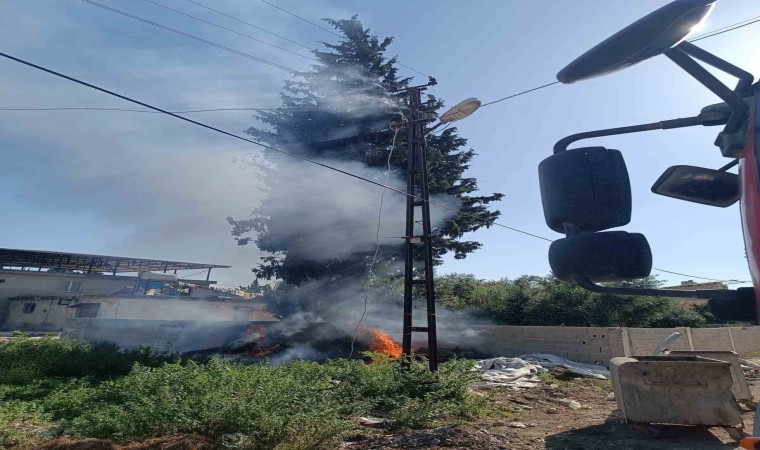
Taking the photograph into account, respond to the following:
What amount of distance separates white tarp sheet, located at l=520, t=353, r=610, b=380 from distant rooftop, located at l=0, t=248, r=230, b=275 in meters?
28.3

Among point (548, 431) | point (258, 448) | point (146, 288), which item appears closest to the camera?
point (258, 448)

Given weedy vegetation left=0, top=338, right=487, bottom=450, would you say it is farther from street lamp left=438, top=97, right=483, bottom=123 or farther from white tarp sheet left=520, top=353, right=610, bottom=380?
street lamp left=438, top=97, right=483, bottom=123

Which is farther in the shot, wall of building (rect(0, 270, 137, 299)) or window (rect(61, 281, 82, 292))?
window (rect(61, 281, 82, 292))

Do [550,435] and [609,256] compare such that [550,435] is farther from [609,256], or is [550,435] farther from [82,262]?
[82,262]

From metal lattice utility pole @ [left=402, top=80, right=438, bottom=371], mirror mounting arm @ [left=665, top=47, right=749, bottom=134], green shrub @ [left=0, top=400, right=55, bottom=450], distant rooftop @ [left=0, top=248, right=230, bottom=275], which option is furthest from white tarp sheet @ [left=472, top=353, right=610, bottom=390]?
distant rooftop @ [left=0, top=248, right=230, bottom=275]

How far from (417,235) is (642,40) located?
24.0 ft

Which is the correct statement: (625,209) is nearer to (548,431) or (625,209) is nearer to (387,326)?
(548,431)

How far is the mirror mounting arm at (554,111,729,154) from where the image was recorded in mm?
1611

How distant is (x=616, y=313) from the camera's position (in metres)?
15.6

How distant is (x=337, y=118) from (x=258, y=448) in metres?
15.5

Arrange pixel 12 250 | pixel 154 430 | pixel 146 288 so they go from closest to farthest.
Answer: pixel 154 430 < pixel 12 250 < pixel 146 288

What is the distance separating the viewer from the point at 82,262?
30.3 meters

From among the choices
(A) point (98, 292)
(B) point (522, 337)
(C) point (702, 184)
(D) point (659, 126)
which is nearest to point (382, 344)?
(B) point (522, 337)

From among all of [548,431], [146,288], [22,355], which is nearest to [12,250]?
[146,288]
